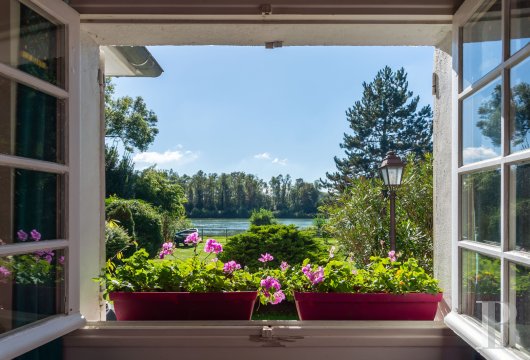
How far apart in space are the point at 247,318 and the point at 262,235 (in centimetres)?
183

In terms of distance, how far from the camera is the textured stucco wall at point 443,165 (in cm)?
177

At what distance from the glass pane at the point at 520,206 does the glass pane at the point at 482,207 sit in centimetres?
8

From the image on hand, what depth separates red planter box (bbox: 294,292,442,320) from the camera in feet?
5.51

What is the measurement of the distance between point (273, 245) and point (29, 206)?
228 cm

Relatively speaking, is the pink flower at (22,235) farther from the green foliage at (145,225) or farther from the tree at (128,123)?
the tree at (128,123)

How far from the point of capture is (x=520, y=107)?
1094mm

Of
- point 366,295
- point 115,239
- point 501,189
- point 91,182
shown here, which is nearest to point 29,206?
point 91,182

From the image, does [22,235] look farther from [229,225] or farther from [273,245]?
[229,225]

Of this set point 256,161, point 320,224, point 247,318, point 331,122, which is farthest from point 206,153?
point 247,318

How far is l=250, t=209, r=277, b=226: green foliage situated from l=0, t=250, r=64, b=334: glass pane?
263 centimetres

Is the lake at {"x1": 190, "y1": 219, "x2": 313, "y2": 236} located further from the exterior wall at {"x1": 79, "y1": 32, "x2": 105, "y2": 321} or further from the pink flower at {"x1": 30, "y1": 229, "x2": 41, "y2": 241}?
the pink flower at {"x1": 30, "y1": 229, "x2": 41, "y2": 241}

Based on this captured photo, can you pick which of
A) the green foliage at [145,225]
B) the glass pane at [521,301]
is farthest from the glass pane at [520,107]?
the green foliage at [145,225]

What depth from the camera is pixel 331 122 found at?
1759 cm

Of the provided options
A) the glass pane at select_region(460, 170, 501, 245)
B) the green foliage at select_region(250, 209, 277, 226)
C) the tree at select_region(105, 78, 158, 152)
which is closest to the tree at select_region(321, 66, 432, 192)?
the tree at select_region(105, 78, 158, 152)
